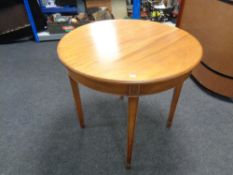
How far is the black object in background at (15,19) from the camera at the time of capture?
7.24ft

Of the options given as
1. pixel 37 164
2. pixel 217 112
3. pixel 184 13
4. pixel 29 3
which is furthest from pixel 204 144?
pixel 29 3

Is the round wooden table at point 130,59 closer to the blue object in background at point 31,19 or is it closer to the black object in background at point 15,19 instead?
the blue object in background at point 31,19

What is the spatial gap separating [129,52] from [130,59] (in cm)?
6

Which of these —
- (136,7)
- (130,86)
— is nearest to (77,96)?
(130,86)

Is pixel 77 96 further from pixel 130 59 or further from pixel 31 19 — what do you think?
pixel 31 19

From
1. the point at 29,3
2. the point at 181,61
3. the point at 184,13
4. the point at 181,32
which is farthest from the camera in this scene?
the point at 29,3

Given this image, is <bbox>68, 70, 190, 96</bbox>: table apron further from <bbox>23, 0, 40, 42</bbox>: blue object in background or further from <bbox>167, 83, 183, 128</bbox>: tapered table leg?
<bbox>23, 0, 40, 42</bbox>: blue object in background

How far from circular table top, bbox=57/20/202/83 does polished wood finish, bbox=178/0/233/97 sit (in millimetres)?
487

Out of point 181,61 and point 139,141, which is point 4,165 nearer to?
point 139,141

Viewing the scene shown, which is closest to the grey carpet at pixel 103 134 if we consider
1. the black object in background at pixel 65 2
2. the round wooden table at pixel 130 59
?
the round wooden table at pixel 130 59

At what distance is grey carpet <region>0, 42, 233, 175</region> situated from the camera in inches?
43.7

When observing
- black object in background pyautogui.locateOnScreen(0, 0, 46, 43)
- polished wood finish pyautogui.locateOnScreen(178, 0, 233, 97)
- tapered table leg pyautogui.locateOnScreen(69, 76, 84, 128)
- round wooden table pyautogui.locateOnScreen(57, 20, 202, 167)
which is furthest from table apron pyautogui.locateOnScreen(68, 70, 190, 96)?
black object in background pyautogui.locateOnScreen(0, 0, 46, 43)

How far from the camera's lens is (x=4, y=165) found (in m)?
1.12

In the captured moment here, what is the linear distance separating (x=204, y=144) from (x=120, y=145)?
0.54 m
